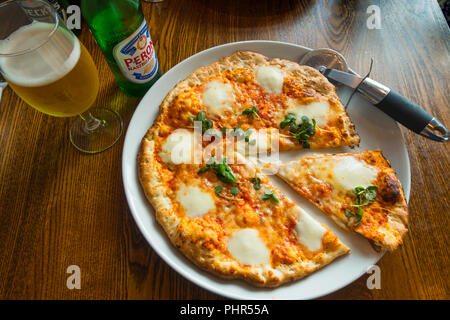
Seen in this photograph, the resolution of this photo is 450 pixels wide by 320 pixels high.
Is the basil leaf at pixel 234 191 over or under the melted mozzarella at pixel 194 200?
over

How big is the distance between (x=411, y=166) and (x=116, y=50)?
174cm

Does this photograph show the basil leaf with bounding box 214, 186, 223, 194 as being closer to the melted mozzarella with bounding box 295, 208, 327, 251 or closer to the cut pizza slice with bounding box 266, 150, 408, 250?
the cut pizza slice with bounding box 266, 150, 408, 250

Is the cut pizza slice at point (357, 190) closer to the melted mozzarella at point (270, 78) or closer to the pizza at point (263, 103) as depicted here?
the pizza at point (263, 103)

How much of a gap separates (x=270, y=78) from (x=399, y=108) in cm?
74

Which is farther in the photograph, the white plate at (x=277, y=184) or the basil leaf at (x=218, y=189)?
the basil leaf at (x=218, y=189)

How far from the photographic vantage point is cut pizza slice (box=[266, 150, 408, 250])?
1.56 m

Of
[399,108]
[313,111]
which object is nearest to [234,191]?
[313,111]

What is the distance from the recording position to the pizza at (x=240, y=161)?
58.7 inches

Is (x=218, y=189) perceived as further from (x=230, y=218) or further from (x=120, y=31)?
(x=120, y=31)

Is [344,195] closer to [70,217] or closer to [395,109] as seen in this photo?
[395,109]

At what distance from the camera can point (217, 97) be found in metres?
1.86

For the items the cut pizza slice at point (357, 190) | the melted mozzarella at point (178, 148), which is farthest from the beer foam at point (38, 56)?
the cut pizza slice at point (357, 190)
